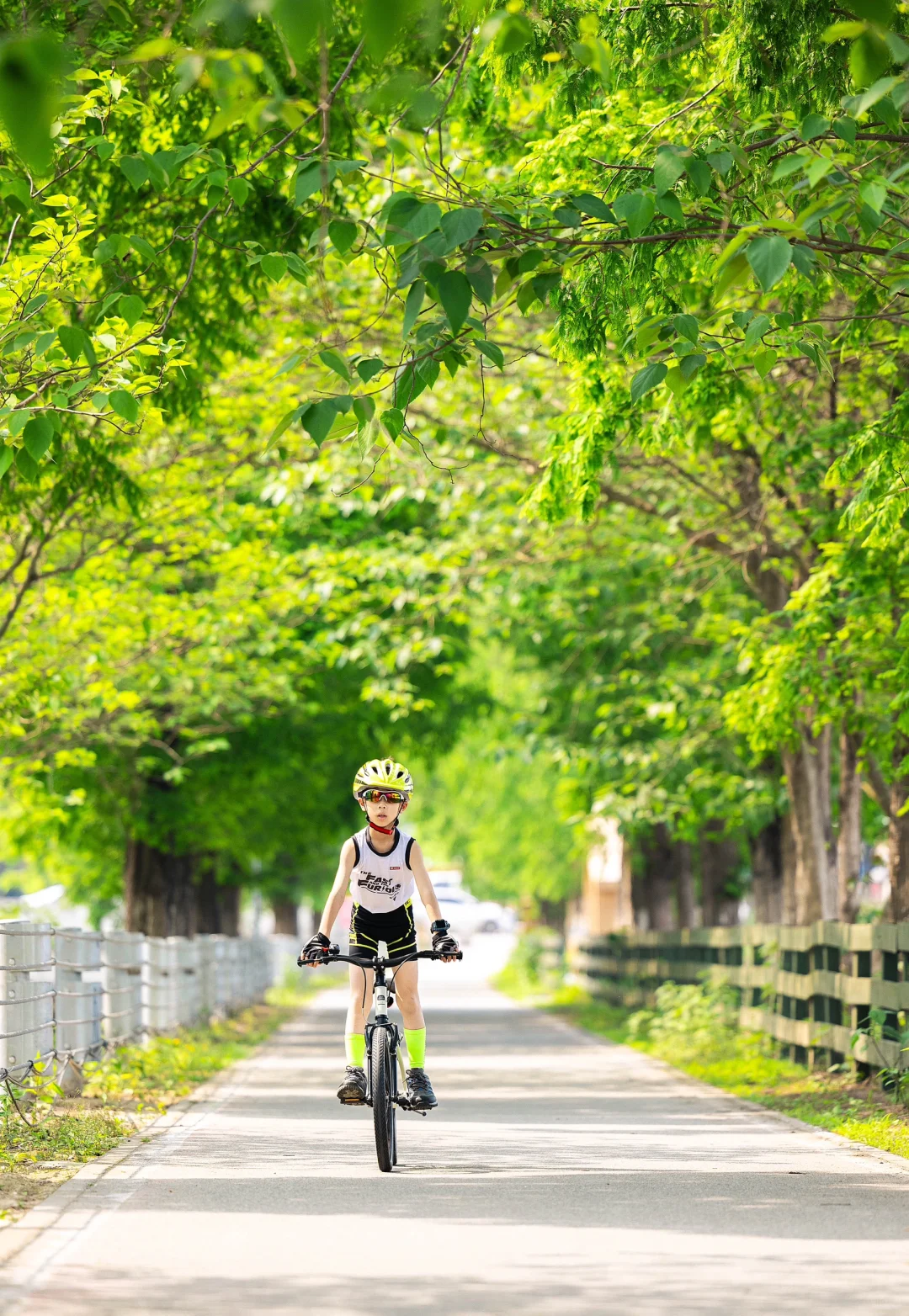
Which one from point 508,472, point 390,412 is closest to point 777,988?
point 508,472

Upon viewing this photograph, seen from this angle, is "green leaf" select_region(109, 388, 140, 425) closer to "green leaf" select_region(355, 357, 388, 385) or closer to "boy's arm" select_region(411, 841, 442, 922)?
"green leaf" select_region(355, 357, 388, 385)

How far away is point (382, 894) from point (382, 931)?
0.66ft

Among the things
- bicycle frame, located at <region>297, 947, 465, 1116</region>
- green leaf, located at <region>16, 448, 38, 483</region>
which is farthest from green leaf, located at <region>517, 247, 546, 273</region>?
bicycle frame, located at <region>297, 947, 465, 1116</region>

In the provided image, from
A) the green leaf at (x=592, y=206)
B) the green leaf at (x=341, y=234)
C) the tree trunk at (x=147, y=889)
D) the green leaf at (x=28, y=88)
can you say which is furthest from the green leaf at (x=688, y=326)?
the tree trunk at (x=147, y=889)

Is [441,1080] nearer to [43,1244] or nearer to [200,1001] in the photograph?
[200,1001]

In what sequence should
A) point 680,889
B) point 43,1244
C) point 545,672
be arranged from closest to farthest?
point 43,1244 < point 545,672 < point 680,889

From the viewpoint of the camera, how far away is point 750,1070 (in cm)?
1689

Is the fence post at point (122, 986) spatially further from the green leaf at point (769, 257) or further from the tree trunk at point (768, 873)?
the green leaf at point (769, 257)

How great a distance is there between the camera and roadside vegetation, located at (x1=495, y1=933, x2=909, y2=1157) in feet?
40.7

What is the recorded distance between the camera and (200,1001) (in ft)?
79.9

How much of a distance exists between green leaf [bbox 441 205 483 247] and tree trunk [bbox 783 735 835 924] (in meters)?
11.9

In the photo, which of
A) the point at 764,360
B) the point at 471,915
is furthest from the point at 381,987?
the point at 471,915

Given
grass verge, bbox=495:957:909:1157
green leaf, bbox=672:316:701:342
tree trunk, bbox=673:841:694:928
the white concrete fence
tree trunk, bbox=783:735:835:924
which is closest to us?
green leaf, bbox=672:316:701:342

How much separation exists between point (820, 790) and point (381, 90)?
1345cm
